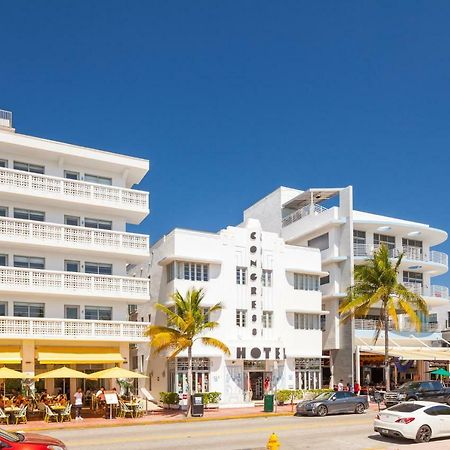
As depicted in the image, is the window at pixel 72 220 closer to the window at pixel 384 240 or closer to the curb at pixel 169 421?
the curb at pixel 169 421

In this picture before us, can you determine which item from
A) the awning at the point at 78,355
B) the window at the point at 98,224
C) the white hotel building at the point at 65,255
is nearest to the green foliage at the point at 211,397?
the white hotel building at the point at 65,255

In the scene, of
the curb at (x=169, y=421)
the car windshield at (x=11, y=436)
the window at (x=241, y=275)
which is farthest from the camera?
the window at (x=241, y=275)

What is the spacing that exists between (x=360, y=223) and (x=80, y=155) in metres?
23.7

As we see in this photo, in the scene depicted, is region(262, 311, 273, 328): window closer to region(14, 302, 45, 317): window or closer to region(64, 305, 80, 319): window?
region(64, 305, 80, 319): window

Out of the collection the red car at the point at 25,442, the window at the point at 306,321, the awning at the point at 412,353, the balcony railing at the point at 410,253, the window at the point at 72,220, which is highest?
the window at the point at 72,220

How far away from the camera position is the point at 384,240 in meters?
54.7

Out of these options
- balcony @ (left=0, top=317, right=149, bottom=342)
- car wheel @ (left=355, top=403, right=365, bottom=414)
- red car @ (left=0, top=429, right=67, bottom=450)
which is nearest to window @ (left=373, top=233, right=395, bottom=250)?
car wheel @ (left=355, top=403, right=365, bottom=414)

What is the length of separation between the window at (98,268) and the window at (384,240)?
24076 mm

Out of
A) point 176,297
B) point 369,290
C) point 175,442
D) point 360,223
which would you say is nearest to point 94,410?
point 176,297

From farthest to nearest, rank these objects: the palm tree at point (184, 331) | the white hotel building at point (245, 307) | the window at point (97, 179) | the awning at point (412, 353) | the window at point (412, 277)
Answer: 1. the window at point (412, 277)
2. the awning at point (412, 353)
3. the white hotel building at point (245, 307)
4. the window at point (97, 179)
5. the palm tree at point (184, 331)

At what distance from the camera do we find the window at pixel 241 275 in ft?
146

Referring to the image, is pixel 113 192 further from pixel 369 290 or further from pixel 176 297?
pixel 369 290

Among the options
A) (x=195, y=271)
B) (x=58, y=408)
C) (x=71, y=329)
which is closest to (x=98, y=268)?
(x=71, y=329)

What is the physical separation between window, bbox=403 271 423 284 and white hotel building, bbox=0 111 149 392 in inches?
1021
